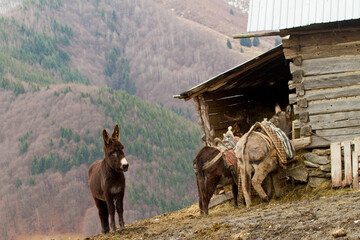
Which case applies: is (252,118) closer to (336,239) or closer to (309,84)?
(309,84)

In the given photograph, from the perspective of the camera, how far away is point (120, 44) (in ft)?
379

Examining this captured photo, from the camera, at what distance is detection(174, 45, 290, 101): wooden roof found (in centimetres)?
1324

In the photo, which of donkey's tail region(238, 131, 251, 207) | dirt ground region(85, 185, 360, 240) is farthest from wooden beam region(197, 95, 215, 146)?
dirt ground region(85, 185, 360, 240)

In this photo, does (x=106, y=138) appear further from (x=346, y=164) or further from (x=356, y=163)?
(x=356, y=163)

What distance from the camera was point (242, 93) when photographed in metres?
16.3

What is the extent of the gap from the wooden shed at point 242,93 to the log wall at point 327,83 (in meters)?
1.48

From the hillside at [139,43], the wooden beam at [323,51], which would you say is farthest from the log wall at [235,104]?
the hillside at [139,43]

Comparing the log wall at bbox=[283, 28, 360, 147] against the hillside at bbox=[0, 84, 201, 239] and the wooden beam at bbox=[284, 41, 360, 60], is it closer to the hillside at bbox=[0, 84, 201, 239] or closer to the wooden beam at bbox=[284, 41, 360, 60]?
the wooden beam at bbox=[284, 41, 360, 60]

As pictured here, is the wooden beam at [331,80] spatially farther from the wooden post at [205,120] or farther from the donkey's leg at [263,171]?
the wooden post at [205,120]

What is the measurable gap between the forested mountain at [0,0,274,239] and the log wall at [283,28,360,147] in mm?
41894

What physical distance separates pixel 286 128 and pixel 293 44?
1884 mm

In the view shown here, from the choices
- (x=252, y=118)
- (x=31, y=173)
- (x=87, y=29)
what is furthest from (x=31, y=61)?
(x=252, y=118)

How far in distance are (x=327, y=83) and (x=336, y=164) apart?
1.82 metres

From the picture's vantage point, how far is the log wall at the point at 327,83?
1146cm
